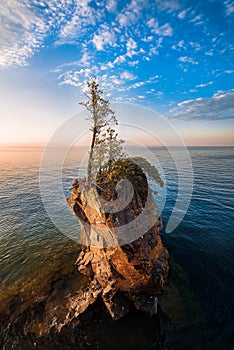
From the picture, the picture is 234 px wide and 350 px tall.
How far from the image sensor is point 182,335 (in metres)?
15.7

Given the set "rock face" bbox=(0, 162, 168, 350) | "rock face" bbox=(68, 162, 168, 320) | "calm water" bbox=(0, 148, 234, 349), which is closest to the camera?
"rock face" bbox=(0, 162, 168, 350)

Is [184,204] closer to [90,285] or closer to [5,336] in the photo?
[90,285]

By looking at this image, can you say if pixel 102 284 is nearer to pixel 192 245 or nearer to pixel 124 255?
pixel 124 255

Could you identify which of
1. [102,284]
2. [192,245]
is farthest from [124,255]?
[192,245]

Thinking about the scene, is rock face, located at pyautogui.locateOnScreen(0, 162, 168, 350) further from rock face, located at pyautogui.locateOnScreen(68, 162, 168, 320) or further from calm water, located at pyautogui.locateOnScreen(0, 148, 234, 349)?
calm water, located at pyautogui.locateOnScreen(0, 148, 234, 349)

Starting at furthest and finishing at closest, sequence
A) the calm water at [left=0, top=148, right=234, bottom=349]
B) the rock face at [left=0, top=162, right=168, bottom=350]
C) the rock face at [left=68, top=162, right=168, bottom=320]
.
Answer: the calm water at [left=0, top=148, right=234, bottom=349]
the rock face at [left=68, top=162, right=168, bottom=320]
the rock face at [left=0, top=162, right=168, bottom=350]

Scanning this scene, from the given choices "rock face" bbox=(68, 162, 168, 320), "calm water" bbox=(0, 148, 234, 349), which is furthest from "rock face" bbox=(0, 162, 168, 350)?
"calm water" bbox=(0, 148, 234, 349)

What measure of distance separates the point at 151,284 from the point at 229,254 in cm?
1563

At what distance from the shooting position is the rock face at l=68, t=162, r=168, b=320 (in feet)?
53.1

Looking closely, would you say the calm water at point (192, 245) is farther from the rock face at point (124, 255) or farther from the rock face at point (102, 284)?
the rock face at point (124, 255)

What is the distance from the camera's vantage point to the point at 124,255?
632 inches

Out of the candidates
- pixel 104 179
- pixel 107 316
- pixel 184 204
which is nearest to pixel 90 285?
pixel 107 316

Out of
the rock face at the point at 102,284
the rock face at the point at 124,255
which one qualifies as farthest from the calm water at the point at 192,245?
the rock face at the point at 124,255

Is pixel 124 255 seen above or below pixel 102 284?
above
